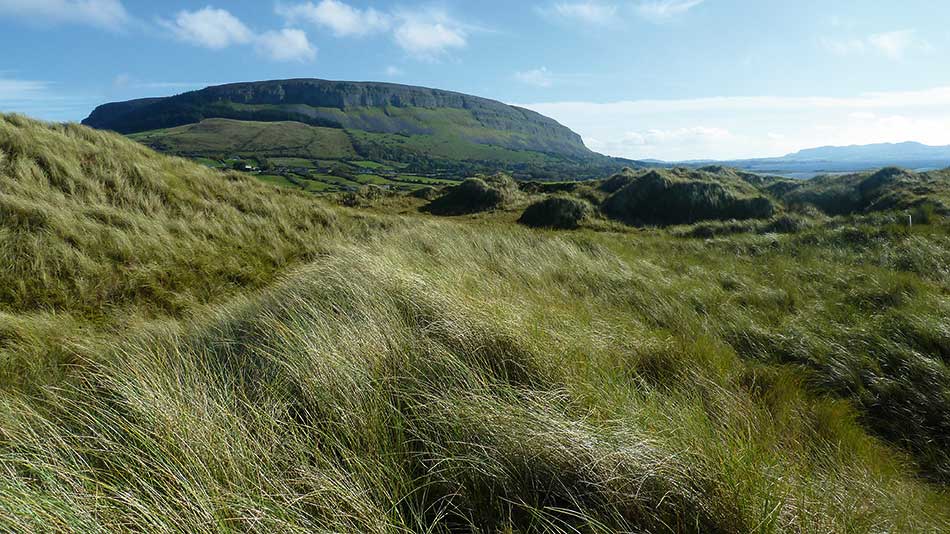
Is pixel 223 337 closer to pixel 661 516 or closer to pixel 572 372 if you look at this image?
pixel 572 372

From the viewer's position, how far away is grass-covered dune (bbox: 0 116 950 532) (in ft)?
5.89

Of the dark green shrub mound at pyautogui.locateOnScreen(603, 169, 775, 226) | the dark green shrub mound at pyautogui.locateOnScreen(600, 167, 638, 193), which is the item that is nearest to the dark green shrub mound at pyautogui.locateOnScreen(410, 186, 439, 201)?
the dark green shrub mound at pyautogui.locateOnScreen(600, 167, 638, 193)

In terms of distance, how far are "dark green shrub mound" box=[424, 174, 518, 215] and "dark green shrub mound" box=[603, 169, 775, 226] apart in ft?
21.5

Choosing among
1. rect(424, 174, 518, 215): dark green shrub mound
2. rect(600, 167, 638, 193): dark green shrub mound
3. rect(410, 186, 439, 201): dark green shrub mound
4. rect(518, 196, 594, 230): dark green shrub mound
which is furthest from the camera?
rect(410, 186, 439, 201): dark green shrub mound

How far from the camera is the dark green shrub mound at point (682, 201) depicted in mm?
18734

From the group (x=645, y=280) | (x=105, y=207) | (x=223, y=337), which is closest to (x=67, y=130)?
(x=105, y=207)

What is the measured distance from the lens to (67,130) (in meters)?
10.9

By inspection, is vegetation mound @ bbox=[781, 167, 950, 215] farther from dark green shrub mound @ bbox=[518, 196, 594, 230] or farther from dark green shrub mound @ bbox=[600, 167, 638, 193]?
dark green shrub mound @ bbox=[518, 196, 594, 230]

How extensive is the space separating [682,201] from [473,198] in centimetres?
1159

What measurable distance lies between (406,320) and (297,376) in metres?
1.17

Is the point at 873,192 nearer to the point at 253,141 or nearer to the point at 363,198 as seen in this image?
the point at 363,198

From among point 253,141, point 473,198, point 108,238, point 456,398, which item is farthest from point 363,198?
point 253,141

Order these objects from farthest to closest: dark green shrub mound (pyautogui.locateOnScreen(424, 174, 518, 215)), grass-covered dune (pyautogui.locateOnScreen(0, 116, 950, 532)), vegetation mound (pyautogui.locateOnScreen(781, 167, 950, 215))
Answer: dark green shrub mound (pyautogui.locateOnScreen(424, 174, 518, 215))
vegetation mound (pyautogui.locateOnScreen(781, 167, 950, 215))
grass-covered dune (pyautogui.locateOnScreen(0, 116, 950, 532))

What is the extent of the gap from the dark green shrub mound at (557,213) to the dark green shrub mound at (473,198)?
13.7 ft
